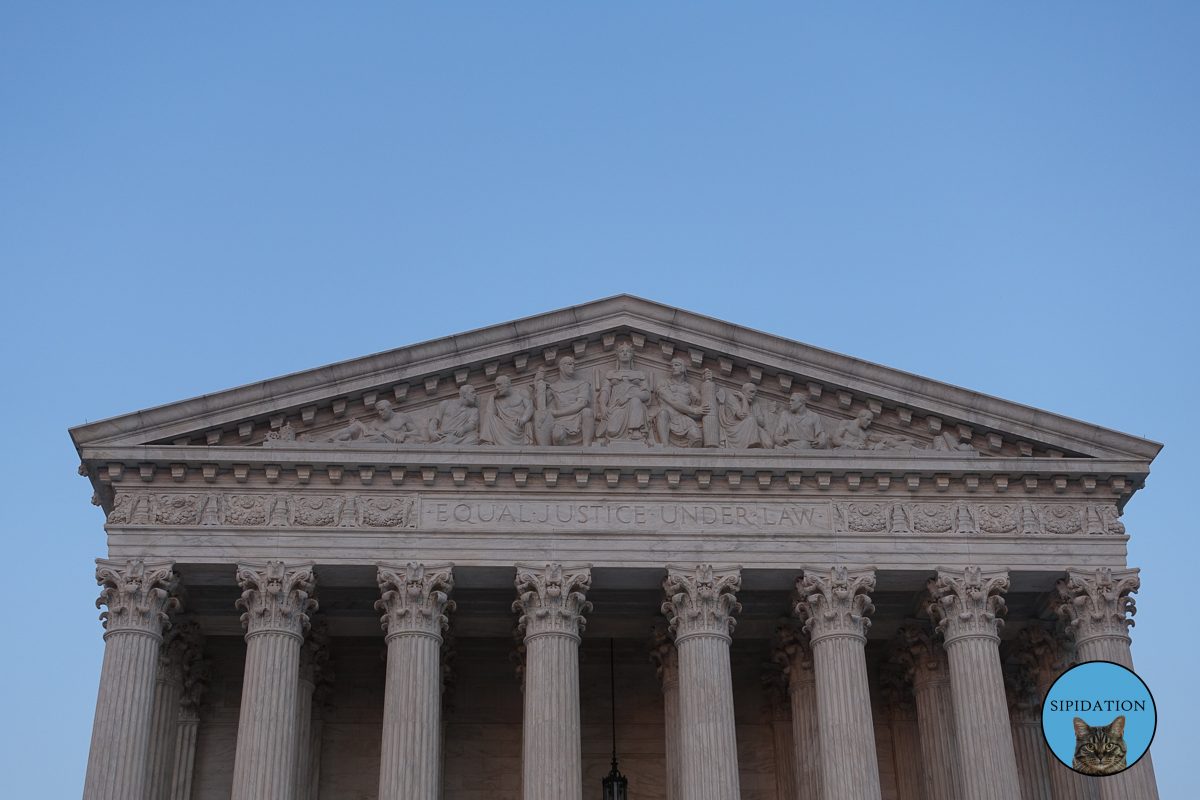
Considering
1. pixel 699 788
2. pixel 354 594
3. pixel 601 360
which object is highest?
pixel 601 360

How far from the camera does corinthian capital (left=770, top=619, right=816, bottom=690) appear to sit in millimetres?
34031

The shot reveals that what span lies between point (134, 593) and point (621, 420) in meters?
10.9

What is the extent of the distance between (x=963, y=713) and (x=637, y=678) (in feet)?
31.3

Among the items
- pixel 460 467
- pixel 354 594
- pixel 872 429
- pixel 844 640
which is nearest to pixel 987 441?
pixel 872 429

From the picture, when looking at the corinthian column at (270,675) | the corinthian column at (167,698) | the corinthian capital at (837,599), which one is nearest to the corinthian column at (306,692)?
the corinthian column at (270,675)

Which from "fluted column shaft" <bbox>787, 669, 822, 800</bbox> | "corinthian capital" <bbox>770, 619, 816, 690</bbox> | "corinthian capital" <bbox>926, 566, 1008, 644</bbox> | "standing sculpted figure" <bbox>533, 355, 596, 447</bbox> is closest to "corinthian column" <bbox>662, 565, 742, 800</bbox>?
"corinthian capital" <bbox>770, 619, 816, 690</bbox>

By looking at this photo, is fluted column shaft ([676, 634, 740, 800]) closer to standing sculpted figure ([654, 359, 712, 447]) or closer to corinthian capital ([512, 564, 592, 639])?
corinthian capital ([512, 564, 592, 639])

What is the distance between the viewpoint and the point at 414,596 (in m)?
30.5

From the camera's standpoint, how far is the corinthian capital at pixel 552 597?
3066cm

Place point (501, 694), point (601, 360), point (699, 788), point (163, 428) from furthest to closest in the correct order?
point (501, 694) → point (601, 360) → point (163, 428) → point (699, 788)

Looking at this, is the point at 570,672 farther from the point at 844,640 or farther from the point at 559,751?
the point at 844,640

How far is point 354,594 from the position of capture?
108ft

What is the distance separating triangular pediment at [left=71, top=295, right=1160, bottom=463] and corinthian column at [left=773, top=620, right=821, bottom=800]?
5158 millimetres

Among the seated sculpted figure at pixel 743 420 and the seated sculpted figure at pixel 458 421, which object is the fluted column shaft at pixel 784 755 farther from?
the seated sculpted figure at pixel 458 421
